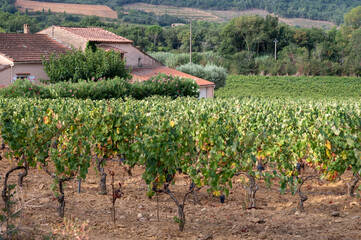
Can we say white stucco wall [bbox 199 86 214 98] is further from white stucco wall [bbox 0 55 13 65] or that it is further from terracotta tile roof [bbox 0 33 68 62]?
white stucco wall [bbox 0 55 13 65]

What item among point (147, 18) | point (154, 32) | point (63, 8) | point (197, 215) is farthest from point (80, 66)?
point (147, 18)

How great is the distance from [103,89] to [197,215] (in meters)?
13.1

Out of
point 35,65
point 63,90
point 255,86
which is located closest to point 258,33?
point 255,86

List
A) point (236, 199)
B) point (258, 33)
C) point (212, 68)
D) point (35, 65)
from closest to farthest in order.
A: point (236, 199), point (35, 65), point (212, 68), point (258, 33)

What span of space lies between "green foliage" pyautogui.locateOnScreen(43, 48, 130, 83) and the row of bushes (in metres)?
3.41

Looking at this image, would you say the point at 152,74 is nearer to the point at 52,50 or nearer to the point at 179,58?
the point at 52,50

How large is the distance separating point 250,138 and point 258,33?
68952mm

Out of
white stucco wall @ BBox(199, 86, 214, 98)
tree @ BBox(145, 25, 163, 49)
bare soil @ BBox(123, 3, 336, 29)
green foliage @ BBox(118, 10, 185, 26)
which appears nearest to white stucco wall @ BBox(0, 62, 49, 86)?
white stucco wall @ BBox(199, 86, 214, 98)

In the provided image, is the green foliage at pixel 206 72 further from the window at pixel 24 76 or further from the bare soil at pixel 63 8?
the bare soil at pixel 63 8

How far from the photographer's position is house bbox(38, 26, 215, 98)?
2848 centimetres

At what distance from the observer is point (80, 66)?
23.6m

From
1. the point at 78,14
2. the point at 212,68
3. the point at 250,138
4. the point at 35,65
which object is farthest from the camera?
the point at 78,14

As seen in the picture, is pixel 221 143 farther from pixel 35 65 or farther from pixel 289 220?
pixel 35 65

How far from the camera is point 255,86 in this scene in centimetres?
4725
